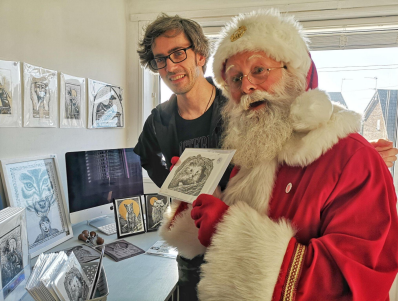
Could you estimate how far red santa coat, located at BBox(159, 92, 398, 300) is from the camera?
671 millimetres

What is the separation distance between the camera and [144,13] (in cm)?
255

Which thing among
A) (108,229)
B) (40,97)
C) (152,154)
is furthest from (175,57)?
(108,229)

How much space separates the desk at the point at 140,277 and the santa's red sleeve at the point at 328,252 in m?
0.54

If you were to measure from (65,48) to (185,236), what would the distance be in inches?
63.2

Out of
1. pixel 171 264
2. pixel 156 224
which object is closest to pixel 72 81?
pixel 156 224

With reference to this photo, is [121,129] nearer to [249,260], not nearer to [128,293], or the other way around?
[128,293]

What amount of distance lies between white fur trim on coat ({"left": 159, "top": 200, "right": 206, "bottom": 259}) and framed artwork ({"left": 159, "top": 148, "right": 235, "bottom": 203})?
14 cm

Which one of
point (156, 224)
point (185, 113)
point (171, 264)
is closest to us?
→ point (171, 264)

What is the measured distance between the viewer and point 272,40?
924 millimetres

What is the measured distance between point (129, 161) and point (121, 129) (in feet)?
1.97

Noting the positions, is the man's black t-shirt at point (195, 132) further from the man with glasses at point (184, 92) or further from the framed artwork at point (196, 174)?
the framed artwork at point (196, 174)

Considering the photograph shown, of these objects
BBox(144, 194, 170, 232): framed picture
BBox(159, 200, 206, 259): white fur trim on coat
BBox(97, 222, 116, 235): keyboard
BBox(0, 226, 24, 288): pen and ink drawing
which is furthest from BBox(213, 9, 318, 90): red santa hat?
BBox(97, 222, 116, 235): keyboard

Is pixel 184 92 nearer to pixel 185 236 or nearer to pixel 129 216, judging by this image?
pixel 185 236

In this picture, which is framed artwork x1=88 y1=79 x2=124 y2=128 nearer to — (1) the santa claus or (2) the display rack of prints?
(2) the display rack of prints
